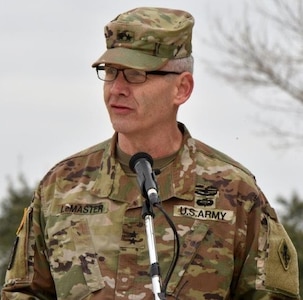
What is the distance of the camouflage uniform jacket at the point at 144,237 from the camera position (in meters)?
7.48

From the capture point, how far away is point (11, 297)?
7.62m

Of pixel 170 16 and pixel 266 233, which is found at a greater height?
pixel 170 16

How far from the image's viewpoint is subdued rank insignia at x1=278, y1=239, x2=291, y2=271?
7629mm

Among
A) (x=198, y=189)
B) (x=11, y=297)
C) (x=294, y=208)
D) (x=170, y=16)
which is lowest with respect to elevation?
(x=294, y=208)

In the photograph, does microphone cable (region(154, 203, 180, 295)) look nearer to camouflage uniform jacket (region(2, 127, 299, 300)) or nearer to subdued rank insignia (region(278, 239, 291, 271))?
camouflage uniform jacket (region(2, 127, 299, 300))

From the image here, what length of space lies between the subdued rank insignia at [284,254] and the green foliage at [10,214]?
1043 centimetres

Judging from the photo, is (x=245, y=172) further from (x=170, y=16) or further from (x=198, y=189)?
(x=170, y=16)

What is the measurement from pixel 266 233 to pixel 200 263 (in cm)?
32

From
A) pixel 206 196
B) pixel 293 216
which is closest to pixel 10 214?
pixel 293 216

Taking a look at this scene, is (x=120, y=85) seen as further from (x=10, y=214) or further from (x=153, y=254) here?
(x=10, y=214)

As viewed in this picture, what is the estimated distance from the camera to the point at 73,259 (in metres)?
7.53

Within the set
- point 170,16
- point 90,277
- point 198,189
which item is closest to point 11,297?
point 90,277

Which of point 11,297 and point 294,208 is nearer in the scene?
point 11,297

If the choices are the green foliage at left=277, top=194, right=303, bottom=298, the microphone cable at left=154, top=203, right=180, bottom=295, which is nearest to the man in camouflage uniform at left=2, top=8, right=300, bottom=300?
the microphone cable at left=154, top=203, right=180, bottom=295
